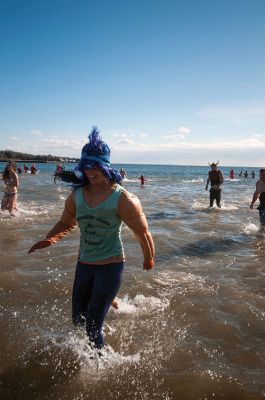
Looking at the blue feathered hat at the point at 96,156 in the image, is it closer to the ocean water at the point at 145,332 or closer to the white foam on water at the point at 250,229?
the ocean water at the point at 145,332

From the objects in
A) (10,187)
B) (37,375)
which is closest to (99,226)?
(37,375)

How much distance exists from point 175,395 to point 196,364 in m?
0.56

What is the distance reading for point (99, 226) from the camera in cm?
338

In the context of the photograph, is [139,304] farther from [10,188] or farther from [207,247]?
[10,188]

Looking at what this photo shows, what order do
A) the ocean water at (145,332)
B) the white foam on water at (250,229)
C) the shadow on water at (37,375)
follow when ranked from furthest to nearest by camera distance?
1. the white foam on water at (250,229)
2. the ocean water at (145,332)
3. the shadow on water at (37,375)

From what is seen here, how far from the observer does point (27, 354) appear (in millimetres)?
3818

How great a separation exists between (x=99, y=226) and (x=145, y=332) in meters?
1.75

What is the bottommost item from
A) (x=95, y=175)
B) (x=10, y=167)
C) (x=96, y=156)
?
(x=10, y=167)

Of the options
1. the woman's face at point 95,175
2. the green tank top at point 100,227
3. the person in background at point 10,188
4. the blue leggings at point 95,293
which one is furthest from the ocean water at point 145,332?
the person in background at point 10,188

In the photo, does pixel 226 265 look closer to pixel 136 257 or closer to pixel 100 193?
pixel 136 257

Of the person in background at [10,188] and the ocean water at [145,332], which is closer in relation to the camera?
the ocean water at [145,332]

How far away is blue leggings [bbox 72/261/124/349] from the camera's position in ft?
11.1

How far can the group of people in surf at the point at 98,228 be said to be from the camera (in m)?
3.28

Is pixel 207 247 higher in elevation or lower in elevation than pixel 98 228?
lower
